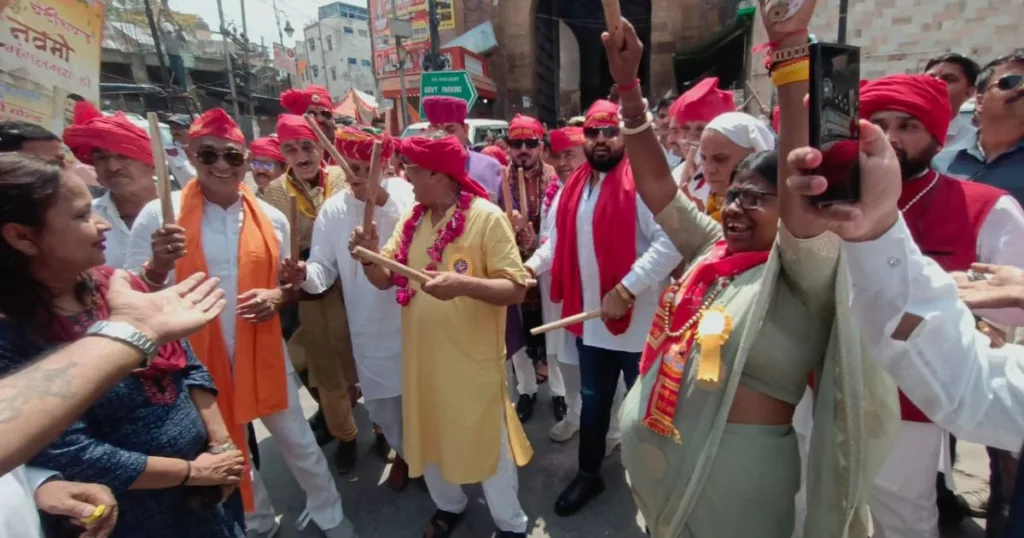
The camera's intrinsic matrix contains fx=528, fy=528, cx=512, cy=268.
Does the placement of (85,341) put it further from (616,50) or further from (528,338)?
(528,338)

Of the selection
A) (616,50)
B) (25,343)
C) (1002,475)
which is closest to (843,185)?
(616,50)

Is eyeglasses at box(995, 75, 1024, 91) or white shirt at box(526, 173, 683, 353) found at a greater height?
eyeglasses at box(995, 75, 1024, 91)

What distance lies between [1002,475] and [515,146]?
3.62 meters

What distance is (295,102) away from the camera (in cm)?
459

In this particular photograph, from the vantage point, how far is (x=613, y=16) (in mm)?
1569

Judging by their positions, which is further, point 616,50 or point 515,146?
point 515,146

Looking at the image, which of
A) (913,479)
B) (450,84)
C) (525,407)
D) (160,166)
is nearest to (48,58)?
(160,166)

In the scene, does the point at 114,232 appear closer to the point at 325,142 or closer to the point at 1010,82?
the point at 325,142

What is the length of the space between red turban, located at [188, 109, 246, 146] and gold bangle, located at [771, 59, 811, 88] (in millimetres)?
2405

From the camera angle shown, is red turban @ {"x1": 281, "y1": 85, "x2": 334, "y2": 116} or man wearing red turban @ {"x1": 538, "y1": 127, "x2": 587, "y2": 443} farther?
red turban @ {"x1": 281, "y1": 85, "x2": 334, "y2": 116}

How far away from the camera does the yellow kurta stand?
2.38 metres

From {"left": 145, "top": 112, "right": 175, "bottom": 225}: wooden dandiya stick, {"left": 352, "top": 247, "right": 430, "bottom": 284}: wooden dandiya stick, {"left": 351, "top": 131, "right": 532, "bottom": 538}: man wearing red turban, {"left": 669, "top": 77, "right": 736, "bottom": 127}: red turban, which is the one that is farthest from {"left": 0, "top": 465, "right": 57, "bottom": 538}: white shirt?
{"left": 669, "top": 77, "right": 736, "bottom": 127}: red turban

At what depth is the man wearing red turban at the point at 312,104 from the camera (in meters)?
4.57

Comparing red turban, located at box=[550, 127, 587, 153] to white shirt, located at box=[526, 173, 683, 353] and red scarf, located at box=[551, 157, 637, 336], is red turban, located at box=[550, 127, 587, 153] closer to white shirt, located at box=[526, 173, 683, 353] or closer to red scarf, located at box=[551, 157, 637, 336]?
red scarf, located at box=[551, 157, 637, 336]
